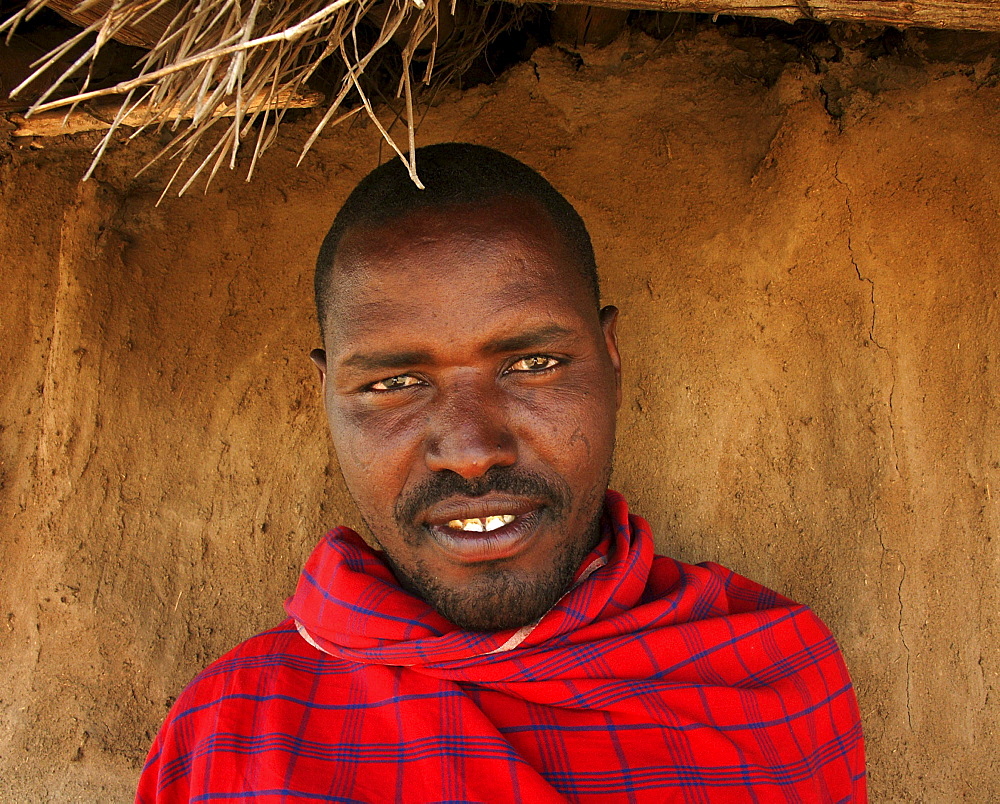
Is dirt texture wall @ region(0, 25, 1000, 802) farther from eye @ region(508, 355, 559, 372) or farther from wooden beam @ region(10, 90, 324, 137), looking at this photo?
eye @ region(508, 355, 559, 372)

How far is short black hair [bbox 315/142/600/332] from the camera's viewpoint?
159 cm

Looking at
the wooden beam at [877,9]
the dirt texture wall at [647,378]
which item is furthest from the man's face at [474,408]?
the dirt texture wall at [647,378]

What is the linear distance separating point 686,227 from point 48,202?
1598 millimetres

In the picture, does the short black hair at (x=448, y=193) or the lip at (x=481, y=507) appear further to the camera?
the short black hair at (x=448, y=193)

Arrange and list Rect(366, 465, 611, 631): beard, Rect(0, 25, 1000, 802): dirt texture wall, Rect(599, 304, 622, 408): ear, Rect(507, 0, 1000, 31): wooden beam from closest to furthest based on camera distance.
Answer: Rect(507, 0, 1000, 31): wooden beam → Rect(366, 465, 611, 631): beard → Rect(599, 304, 622, 408): ear → Rect(0, 25, 1000, 802): dirt texture wall

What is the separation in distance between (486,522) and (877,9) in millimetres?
1057

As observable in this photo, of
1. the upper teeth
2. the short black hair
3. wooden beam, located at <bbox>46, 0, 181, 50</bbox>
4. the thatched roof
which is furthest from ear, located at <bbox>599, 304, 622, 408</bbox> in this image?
wooden beam, located at <bbox>46, 0, 181, 50</bbox>

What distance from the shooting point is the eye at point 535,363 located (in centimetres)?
151

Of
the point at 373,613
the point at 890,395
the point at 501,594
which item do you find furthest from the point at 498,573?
the point at 890,395

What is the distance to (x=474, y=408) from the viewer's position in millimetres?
1451

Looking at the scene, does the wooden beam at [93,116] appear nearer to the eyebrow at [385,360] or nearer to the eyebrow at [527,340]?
the eyebrow at [385,360]

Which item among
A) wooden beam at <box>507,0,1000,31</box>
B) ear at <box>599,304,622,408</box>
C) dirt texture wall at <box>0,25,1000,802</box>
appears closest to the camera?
wooden beam at <box>507,0,1000,31</box>

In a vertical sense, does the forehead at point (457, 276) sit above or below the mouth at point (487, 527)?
above

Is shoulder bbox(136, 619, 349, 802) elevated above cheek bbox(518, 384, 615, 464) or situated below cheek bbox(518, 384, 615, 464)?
below
